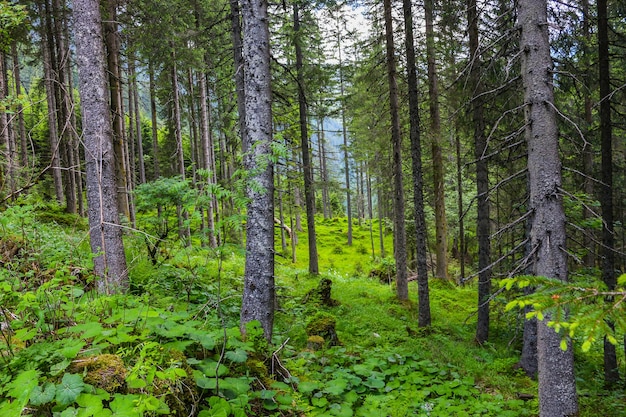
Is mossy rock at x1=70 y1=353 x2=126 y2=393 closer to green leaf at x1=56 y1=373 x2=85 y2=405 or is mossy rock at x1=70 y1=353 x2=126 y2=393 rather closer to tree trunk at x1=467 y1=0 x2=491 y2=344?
green leaf at x1=56 y1=373 x2=85 y2=405

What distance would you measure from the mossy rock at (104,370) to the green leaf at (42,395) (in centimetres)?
23

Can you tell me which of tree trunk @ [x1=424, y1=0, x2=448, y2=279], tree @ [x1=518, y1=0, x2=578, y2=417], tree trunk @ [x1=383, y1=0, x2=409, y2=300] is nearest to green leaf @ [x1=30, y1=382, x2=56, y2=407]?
tree @ [x1=518, y1=0, x2=578, y2=417]

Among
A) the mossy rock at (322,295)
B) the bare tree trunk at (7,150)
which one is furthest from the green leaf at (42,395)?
the mossy rock at (322,295)


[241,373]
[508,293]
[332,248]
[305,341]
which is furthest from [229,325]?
[332,248]

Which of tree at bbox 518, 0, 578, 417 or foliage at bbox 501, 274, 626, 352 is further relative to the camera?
tree at bbox 518, 0, 578, 417

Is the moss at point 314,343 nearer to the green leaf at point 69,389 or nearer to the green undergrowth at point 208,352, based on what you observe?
the green undergrowth at point 208,352

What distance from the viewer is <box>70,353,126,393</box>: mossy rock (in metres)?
2.22

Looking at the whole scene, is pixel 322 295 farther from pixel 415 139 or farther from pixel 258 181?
pixel 258 181

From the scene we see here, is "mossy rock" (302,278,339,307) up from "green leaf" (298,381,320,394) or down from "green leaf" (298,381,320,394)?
down

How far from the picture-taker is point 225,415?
2.38 m

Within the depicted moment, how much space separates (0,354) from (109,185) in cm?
333

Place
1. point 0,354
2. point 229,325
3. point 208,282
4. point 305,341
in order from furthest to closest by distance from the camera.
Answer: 1. point 208,282
2. point 305,341
3. point 229,325
4. point 0,354

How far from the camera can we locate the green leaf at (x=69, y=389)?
1921mm

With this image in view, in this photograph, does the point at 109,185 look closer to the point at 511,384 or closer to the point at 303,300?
the point at 303,300
